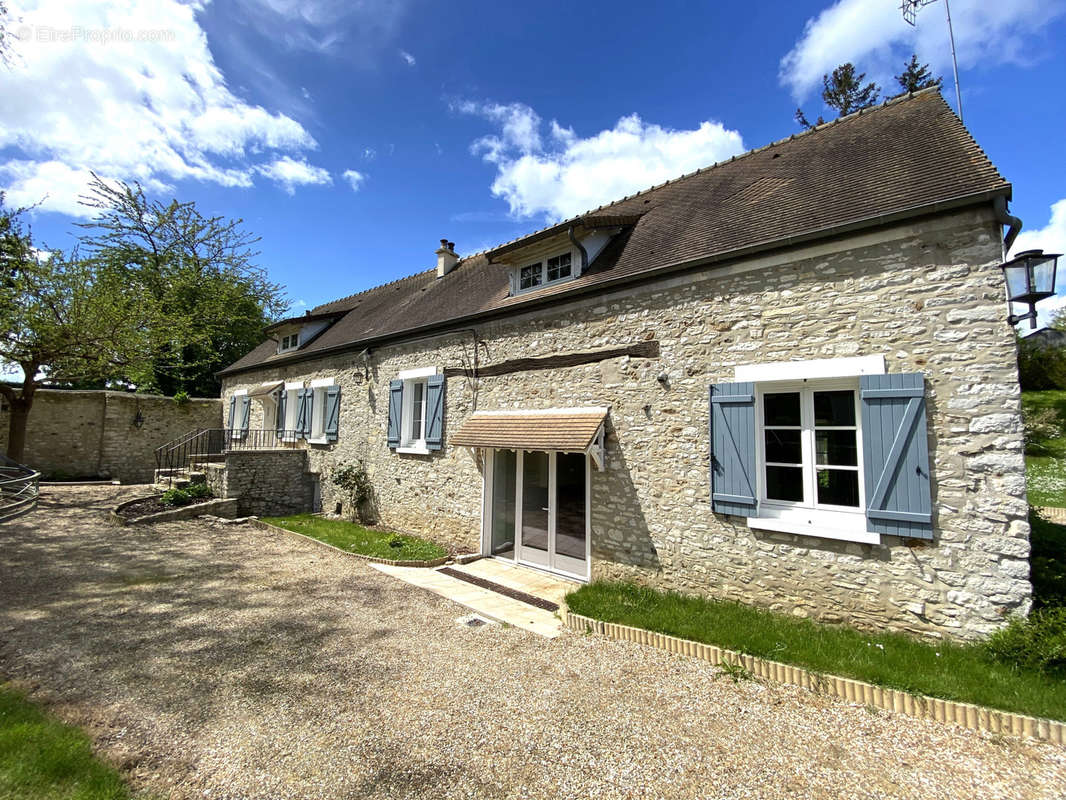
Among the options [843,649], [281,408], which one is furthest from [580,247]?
[281,408]

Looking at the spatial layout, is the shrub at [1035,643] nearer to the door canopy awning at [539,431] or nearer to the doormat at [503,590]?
the door canopy awning at [539,431]

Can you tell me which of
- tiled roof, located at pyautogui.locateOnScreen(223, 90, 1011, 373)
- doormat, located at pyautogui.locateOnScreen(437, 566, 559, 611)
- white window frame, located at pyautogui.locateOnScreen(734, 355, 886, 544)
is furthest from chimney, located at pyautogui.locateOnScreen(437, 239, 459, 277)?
white window frame, located at pyautogui.locateOnScreen(734, 355, 886, 544)

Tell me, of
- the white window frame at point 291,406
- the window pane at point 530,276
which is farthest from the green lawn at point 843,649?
the white window frame at point 291,406

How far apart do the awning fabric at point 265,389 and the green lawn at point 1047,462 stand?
20917 mm

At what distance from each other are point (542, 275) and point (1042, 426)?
63.6ft

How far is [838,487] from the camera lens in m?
5.46

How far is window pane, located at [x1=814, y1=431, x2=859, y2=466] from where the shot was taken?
17.7 feet

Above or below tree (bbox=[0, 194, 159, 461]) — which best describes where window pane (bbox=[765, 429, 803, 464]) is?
below

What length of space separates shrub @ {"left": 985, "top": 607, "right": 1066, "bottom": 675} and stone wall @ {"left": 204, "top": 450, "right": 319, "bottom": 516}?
1398cm

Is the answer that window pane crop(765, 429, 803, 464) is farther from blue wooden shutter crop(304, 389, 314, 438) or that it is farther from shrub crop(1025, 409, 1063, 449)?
shrub crop(1025, 409, 1063, 449)

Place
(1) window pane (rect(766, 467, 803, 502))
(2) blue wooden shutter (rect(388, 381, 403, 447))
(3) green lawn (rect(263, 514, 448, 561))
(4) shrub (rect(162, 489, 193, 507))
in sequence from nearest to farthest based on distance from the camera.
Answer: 1. (1) window pane (rect(766, 467, 803, 502))
2. (3) green lawn (rect(263, 514, 448, 561))
3. (2) blue wooden shutter (rect(388, 381, 403, 447))
4. (4) shrub (rect(162, 489, 193, 507))

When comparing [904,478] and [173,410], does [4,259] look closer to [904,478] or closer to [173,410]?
[173,410]

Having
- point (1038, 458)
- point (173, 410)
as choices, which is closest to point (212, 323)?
point (173, 410)

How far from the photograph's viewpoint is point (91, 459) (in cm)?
1652
